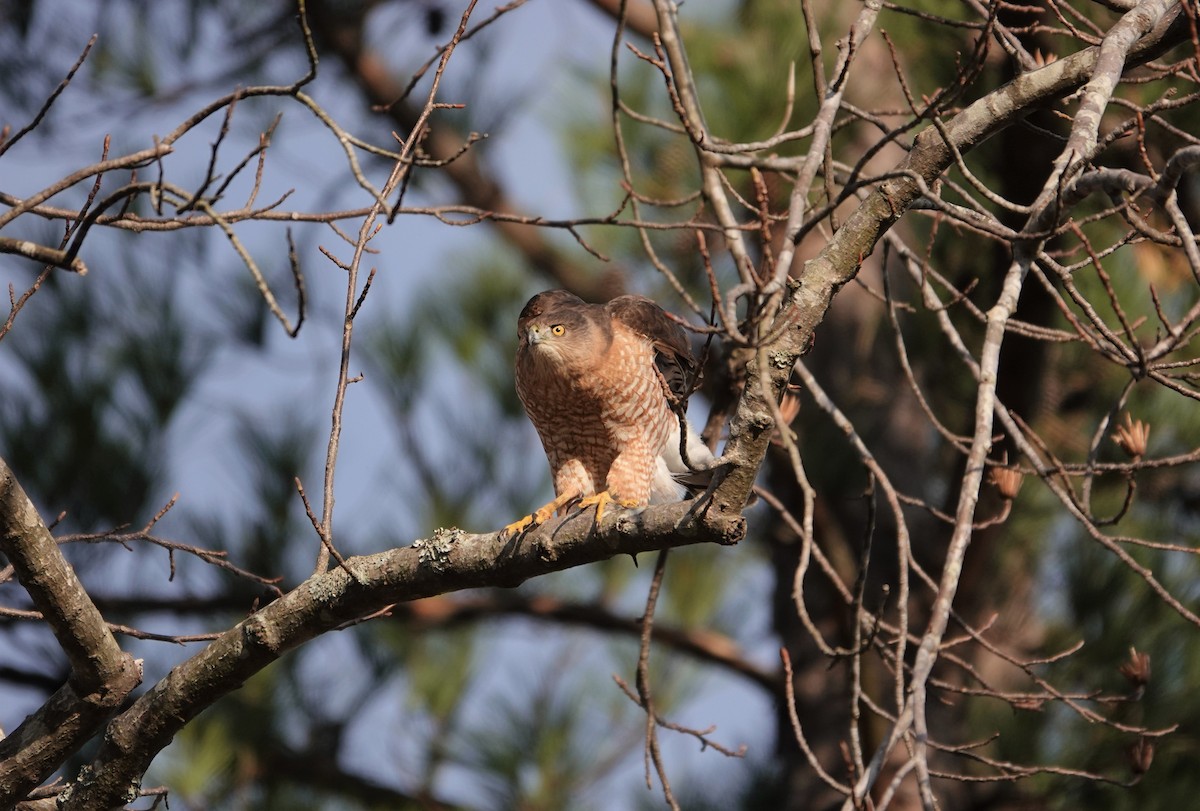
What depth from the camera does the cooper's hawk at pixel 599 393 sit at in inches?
159

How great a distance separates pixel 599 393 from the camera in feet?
13.3

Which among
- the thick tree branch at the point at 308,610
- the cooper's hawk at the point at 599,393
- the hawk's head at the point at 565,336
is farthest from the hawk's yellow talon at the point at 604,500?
the thick tree branch at the point at 308,610

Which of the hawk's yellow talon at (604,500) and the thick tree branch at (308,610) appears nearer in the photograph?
the thick tree branch at (308,610)

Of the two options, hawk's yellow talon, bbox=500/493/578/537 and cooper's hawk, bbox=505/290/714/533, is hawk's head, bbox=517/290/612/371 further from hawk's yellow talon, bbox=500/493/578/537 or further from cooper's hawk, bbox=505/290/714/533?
hawk's yellow talon, bbox=500/493/578/537

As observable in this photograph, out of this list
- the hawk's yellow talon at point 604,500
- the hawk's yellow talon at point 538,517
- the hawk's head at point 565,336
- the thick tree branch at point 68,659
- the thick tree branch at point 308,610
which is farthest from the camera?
the hawk's head at point 565,336

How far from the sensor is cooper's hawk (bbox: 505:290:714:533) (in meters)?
4.04

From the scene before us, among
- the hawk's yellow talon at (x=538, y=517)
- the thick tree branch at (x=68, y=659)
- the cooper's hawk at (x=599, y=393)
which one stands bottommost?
the thick tree branch at (x=68, y=659)

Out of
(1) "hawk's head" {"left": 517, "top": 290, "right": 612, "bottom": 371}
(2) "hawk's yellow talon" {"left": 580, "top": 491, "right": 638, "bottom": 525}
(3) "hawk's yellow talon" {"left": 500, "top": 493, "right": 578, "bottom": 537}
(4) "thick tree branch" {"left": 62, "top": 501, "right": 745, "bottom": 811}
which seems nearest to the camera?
(4) "thick tree branch" {"left": 62, "top": 501, "right": 745, "bottom": 811}

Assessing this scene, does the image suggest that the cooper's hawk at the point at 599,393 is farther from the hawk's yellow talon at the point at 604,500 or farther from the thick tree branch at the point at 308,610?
the thick tree branch at the point at 308,610

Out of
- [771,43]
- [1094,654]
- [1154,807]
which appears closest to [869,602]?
[1094,654]

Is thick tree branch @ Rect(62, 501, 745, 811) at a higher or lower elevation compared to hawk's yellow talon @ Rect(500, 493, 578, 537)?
lower

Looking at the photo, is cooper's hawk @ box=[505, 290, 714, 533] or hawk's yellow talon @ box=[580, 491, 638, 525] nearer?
hawk's yellow talon @ box=[580, 491, 638, 525]

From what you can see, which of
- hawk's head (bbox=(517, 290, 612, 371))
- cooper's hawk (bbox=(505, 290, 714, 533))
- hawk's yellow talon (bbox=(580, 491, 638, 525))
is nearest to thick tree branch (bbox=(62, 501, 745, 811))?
hawk's yellow talon (bbox=(580, 491, 638, 525))

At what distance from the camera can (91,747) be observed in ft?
20.2
